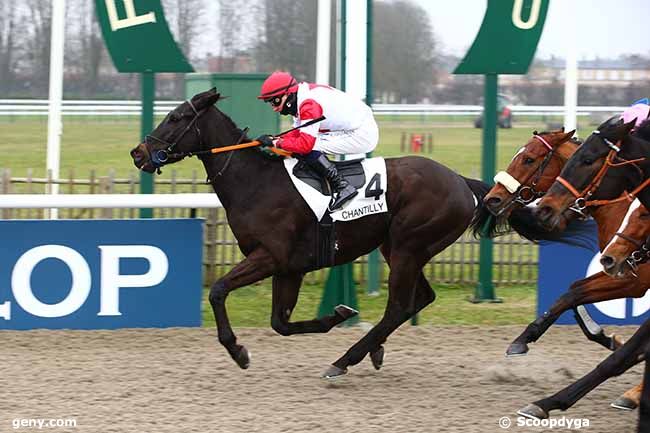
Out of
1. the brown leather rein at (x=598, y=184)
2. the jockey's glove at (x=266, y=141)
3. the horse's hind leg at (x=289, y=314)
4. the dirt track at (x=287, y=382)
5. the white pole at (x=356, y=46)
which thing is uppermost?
the white pole at (x=356, y=46)

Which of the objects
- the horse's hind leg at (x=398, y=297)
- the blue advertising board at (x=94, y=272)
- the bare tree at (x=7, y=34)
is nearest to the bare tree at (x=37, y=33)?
the bare tree at (x=7, y=34)

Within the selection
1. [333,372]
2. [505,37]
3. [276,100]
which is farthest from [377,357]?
[505,37]

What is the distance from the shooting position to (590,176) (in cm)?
514

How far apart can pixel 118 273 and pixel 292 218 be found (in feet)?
5.17

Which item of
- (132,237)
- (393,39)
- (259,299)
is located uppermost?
(393,39)

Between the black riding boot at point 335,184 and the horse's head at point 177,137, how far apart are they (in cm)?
74

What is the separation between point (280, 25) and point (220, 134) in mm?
13242

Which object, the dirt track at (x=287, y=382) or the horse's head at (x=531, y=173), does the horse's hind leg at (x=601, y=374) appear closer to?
the dirt track at (x=287, y=382)

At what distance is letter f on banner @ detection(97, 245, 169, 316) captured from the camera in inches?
296

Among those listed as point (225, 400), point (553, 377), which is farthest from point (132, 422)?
point (553, 377)

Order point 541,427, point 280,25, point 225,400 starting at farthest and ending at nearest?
point 280,25 < point 225,400 < point 541,427

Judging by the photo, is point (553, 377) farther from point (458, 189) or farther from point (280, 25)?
point (280, 25)

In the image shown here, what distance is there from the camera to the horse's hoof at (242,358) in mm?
6439

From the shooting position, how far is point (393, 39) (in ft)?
72.5
